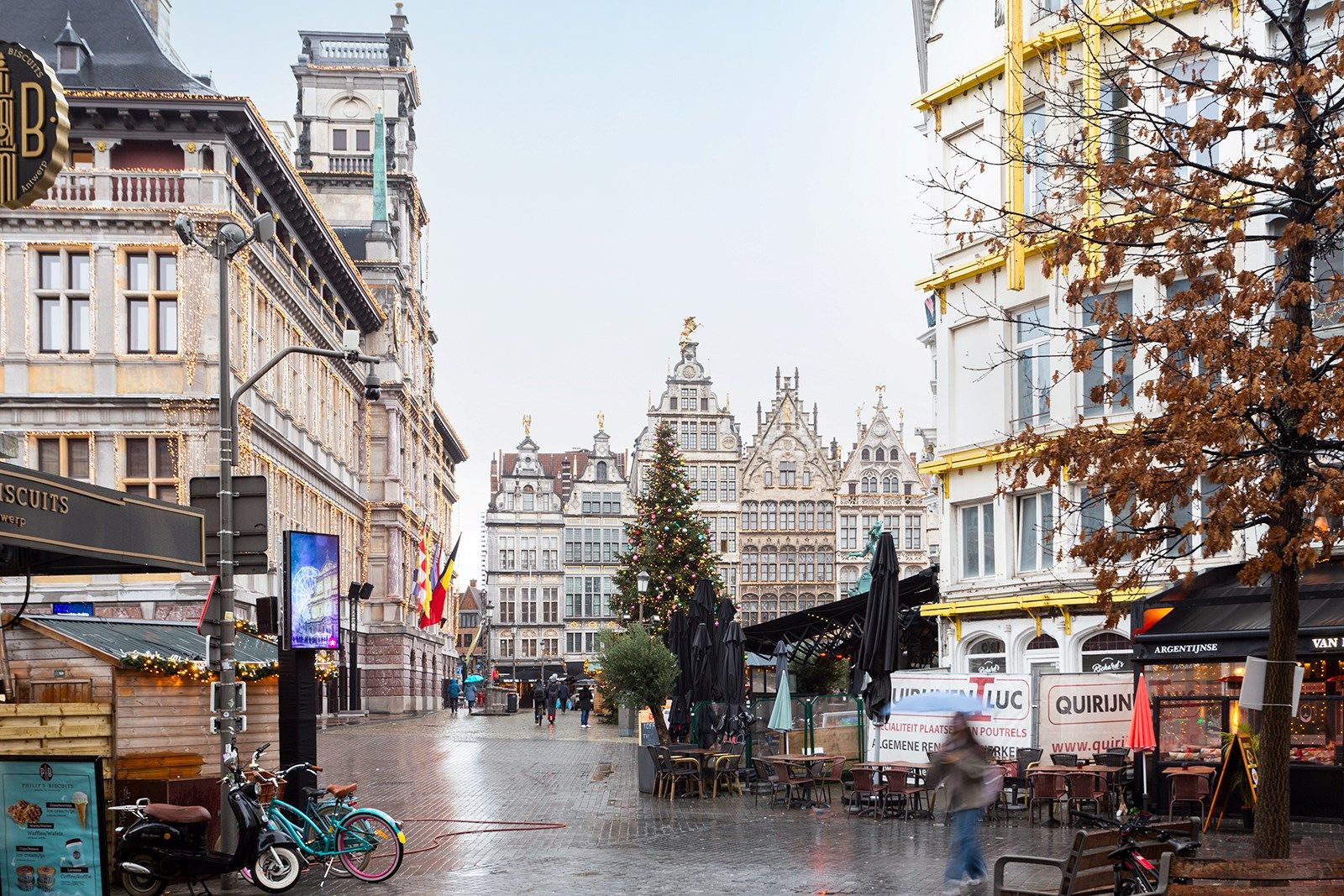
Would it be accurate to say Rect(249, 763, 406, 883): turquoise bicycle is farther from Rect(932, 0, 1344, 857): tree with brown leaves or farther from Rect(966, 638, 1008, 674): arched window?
Rect(966, 638, 1008, 674): arched window

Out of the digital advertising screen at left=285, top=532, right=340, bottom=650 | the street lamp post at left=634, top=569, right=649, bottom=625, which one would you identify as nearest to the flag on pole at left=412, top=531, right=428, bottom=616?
the street lamp post at left=634, top=569, right=649, bottom=625

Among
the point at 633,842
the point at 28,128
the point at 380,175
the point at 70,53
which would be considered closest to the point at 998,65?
the point at 633,842

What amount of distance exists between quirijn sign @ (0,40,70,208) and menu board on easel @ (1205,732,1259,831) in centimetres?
1481

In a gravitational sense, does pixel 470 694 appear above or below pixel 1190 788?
below

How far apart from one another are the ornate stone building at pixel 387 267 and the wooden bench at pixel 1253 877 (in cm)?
5938

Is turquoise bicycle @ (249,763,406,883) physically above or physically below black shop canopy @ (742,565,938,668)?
below

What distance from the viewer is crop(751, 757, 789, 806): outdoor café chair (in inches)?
947

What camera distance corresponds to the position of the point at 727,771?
2548 centimetres

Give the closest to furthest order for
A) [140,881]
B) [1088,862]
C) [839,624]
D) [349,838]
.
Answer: [1088,862], [140,881], [349,838], [839,624]

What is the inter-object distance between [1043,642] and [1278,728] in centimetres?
1622

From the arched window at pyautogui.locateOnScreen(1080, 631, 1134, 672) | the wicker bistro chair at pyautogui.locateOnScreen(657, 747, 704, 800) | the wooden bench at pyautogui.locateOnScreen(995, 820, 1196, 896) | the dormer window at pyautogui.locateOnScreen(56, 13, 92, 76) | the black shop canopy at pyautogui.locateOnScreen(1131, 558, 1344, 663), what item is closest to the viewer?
the wooden bench at pyautogui.locateOnScreen(995, 820, 1196, 896)

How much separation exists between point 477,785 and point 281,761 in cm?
959

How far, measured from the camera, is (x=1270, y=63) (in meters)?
12.6

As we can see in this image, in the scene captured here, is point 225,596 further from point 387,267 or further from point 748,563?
point 748,563
